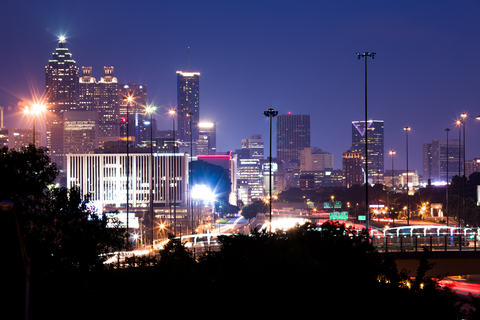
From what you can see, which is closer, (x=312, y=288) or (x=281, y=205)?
(x=312, y=288)

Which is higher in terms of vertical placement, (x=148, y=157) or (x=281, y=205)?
(x=148, y=157)

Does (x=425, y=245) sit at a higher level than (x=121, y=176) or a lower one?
lower

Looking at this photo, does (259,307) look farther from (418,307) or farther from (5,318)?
(5,318)

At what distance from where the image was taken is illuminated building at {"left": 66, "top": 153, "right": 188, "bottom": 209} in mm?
195625

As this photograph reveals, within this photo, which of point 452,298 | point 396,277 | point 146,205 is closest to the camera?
point 452,298

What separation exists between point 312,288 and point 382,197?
480 feet

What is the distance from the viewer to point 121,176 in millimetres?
196875

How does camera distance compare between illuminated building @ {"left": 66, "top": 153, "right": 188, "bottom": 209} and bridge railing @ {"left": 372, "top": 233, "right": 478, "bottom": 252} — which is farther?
illuminated building @ {"left": 66, "top": 153, "right": 188, "bottom": 209}

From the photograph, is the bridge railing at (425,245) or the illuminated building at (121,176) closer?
the bridge railing at (425,245)

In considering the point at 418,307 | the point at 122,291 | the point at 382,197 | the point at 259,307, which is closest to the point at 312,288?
the point at 259,307

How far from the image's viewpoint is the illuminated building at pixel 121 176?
195625 mm

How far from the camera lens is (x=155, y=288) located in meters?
21.3

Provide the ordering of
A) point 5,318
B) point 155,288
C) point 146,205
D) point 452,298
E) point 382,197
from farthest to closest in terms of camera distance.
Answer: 1. point 146,205
2. point 382,197
3. point 155,288
4. point 452,298
5. point 5,318

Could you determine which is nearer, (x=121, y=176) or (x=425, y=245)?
(x=425, y=245)
